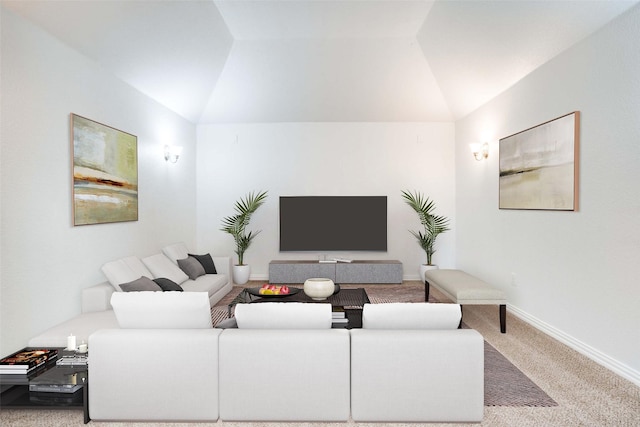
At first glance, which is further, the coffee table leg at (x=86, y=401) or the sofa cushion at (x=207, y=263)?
the sofa cushion at (x=207, y=263)

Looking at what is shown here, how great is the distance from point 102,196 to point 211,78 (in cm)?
264

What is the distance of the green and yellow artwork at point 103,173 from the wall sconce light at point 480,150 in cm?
483

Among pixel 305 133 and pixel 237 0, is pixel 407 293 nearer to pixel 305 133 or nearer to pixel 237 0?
pixel 305 133

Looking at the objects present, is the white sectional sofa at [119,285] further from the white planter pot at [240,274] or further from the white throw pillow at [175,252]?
the white planter pot at [240,274]

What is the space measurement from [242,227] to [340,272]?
6.36 ft

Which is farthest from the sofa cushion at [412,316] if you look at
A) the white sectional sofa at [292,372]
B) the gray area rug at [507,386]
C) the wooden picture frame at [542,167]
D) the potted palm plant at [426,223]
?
the potted palm plant at [426,223]

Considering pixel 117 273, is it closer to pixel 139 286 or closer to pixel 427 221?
pixel 139 286

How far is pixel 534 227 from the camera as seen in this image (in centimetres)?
444

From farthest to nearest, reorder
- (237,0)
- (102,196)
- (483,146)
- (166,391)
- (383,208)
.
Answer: (383,208) < (483,146) < (237,0) < (102,196) < (166,391)

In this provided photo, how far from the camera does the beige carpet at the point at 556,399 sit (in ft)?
8.18

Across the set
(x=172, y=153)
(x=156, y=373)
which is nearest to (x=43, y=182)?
(x=156, y=373)

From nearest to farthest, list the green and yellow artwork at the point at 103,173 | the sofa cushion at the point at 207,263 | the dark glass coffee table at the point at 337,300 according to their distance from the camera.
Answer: the green and yellow artwork at the point at 103,173
the dark glass coffee table at the point at 337,300
the sofa cushion at the point at 207,263

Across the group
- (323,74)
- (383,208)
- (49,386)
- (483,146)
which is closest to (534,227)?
(483,146)

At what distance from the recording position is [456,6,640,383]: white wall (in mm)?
3066
